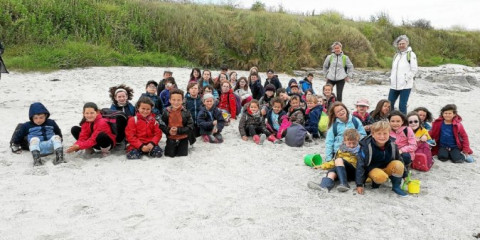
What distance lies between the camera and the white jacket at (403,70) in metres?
7.40

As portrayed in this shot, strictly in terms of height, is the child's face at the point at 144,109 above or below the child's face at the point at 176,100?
below

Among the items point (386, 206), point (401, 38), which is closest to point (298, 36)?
point (401, 38)

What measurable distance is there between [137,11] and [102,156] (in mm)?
13031

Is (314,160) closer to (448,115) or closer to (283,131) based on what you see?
(283,131)

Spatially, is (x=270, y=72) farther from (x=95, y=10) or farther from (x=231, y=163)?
(x=95, y=10)

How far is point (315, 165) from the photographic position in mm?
5348

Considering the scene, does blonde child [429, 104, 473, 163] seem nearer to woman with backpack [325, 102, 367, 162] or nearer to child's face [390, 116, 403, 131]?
child's face [390, 116, 403, 131]

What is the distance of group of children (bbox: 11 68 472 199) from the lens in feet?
14.9

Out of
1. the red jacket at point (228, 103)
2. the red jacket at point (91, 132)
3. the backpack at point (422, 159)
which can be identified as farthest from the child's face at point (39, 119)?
the backpack at point (422, 159)

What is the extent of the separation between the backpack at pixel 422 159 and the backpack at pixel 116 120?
452cm

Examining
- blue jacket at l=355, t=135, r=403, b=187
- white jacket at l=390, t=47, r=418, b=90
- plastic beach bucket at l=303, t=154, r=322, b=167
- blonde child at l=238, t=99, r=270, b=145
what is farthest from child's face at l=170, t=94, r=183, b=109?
white jacket at l=390, t=47, r=418, b=90

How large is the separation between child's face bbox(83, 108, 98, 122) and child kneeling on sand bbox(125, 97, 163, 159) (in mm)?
512

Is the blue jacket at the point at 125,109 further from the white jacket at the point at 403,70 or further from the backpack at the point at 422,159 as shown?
the white jacket at the point at 403,70

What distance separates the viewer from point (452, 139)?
19.4 feet
